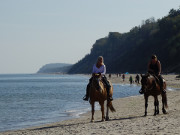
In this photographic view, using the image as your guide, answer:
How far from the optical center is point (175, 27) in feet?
442

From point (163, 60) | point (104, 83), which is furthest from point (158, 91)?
point (163, 60)

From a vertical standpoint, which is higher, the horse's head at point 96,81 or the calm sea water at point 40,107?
the horse's head at point 96,81

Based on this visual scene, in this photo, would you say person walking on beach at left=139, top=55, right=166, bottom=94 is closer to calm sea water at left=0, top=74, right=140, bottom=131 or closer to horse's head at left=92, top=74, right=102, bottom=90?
horse's head at left=92, top=74, right=102, bottom=90

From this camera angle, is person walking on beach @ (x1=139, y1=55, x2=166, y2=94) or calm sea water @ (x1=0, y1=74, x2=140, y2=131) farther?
calm sea water @ (x1=0, y1=74, x2=140, y2=131)

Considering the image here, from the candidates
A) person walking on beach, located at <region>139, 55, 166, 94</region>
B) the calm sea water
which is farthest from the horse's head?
the calm sea water

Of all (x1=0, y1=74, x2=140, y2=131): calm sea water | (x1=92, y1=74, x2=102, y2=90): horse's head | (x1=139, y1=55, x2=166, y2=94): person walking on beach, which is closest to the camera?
(x1=92, y1=74, x2=102, y2=90): horse's head

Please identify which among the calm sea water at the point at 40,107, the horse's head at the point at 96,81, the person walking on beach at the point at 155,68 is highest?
the person walking on beach at the point at 155,68

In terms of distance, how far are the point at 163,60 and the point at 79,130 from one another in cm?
12127

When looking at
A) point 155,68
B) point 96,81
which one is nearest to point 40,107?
point 155,68

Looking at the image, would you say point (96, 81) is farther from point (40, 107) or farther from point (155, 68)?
point (40, 107)

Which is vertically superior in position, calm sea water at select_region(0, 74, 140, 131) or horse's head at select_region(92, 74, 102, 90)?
horse's head at select_region(92, 74, 102, 90)

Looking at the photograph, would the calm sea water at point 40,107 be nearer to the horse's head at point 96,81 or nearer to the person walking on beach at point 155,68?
the horse's head at point 96,81

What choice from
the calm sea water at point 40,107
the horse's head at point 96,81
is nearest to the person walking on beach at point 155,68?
the horse's head at point 96,81

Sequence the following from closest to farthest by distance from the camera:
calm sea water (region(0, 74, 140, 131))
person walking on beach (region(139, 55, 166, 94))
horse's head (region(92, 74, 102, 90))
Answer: horse's head (region(92, 74, 102, 90)) → person walking on beach (region(139, 55, 166, 94)) → calm sea water (region(0, 74, 140, 131))
